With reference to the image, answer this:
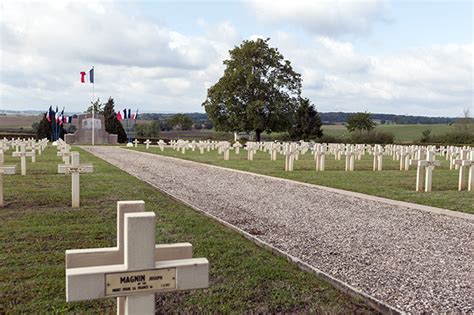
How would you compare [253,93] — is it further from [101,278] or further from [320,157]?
[101,278]

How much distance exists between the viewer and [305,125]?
5253cm

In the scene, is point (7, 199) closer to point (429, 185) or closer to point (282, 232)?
point (282, 232)

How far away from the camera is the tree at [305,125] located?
5241 cm

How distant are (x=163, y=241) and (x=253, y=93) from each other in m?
41.5

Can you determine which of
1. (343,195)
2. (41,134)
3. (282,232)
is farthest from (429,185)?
(41,134)

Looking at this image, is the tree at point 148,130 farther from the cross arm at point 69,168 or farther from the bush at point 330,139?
the cross arm at point 69,168

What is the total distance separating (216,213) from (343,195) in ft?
12.4

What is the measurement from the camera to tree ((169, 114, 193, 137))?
283 ft

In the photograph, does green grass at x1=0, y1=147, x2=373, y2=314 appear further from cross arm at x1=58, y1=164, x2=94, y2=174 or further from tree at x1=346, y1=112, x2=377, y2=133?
tree at x1=346, y1=112, x2=377, y2=133

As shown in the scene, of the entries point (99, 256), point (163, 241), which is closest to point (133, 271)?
point (99, 256)

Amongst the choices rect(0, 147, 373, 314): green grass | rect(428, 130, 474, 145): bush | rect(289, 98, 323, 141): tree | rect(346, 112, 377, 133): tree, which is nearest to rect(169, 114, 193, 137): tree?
rect(346, 112, 377, 133): tree

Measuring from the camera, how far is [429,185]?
1180 centimetres

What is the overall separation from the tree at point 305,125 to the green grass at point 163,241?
4430 cm

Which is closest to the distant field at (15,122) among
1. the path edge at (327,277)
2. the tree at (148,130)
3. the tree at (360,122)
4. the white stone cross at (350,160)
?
the tree at (148,130)
